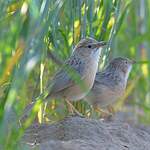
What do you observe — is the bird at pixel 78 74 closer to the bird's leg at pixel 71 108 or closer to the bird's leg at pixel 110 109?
the bird's leg at pixel 71 108

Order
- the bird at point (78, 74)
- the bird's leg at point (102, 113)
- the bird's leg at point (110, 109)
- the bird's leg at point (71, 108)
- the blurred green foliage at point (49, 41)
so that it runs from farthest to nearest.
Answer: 1. the bird's leg at point (110, 109)
2. the bird's leg at point (102, 113)
3. the bird's leg at point (71, 108)
4. the bird at point (78, 74)
5. the blurred green foliage at point (49, 41)

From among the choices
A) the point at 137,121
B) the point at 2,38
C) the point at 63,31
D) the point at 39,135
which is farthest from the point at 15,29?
the point at 137,121

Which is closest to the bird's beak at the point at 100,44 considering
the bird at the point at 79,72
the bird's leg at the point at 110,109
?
the bird at the point at 79,72

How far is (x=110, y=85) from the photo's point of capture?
802cm

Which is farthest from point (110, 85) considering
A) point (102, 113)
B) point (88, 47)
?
point (88, 47)

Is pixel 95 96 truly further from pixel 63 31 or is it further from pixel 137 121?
pixel 137 121

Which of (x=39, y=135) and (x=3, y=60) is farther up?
(x=3, y=60)

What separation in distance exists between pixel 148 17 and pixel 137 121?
336cm

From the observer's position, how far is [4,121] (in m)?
4.06

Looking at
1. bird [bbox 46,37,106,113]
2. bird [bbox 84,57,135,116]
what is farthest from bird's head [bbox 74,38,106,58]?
bird [bbox 84,57,135,116]

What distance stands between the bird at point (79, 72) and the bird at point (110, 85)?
0.42 metres

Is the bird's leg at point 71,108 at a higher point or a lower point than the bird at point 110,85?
lower

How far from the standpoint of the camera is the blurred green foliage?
4.21 meters

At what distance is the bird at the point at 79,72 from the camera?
279 inches
